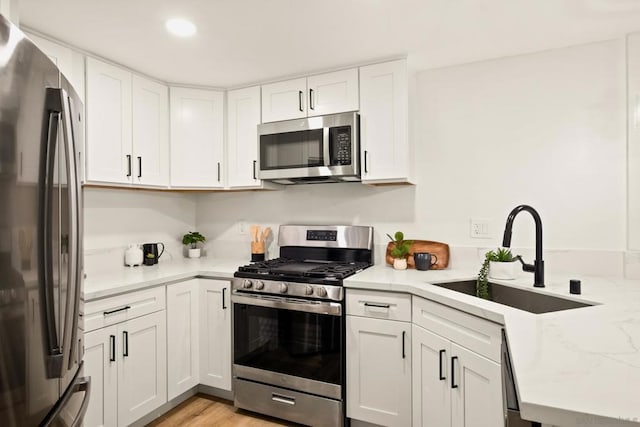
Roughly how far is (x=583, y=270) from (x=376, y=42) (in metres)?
1.75

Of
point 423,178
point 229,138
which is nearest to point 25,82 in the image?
point 229,138

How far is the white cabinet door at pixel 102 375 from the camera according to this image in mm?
1852

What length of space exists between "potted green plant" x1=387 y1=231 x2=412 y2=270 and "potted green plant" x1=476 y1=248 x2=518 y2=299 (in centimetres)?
49

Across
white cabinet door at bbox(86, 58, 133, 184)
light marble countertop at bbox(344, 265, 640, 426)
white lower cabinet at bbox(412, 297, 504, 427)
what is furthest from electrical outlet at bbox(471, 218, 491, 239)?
white cabinet door at bbox(86, 58, 133, 184)

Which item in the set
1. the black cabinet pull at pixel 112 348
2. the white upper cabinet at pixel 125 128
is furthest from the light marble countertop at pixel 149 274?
the white upper cabinet at pixel 125 128

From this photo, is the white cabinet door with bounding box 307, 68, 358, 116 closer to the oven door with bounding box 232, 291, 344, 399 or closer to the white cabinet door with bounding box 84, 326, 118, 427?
the oven door with bounding box 232, 291, 344, 399

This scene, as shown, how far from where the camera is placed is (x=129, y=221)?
273 cm

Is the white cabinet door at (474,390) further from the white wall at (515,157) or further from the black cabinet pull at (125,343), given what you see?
the black cabinet pull at (125,343)

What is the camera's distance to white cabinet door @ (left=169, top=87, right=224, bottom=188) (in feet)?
8.89

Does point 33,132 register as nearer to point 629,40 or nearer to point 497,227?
point 497,227

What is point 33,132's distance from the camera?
91 cm

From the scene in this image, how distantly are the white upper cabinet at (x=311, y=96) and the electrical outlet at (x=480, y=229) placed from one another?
1068 millimetres

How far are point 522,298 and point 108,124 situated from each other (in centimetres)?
252

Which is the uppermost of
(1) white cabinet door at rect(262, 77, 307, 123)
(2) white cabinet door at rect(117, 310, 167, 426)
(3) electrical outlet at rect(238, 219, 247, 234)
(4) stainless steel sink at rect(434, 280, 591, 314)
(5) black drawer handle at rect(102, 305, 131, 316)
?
(1) white cabinet door at rect(262, 77, 307, 123)
